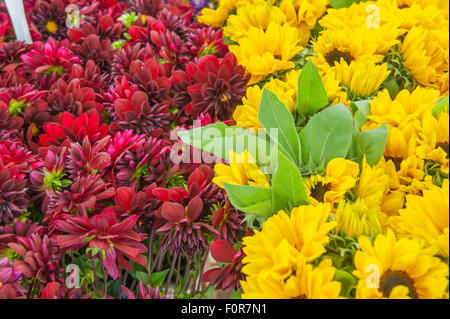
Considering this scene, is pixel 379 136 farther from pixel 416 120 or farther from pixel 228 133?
pixel 228 133

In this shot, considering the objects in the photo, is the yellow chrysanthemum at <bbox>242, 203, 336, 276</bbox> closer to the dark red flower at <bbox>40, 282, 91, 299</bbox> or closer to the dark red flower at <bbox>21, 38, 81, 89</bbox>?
the dark red flower at <bbox>40, 282, 91, 299</bbox>

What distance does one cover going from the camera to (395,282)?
1.28ft

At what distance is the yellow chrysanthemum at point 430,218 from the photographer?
0.40 meters

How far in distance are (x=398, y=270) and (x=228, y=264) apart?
203 millimetres

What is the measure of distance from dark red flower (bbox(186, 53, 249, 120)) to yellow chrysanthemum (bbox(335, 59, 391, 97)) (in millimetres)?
157

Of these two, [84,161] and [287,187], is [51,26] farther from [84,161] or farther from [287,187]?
[287,187]

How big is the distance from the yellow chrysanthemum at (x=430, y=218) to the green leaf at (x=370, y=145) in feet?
0.28

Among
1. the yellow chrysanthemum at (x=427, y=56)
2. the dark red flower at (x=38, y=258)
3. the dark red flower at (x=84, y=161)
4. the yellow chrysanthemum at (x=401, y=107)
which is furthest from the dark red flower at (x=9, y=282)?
the yellow chrysanthemum at (x=427, y=56)

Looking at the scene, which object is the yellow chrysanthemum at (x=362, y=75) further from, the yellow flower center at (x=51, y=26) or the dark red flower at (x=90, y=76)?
the yellow flower center at (x=51, y=26)

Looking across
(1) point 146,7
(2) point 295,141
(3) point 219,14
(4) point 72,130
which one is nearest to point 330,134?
(2) point 295,141

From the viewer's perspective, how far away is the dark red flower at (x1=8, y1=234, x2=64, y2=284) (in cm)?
49

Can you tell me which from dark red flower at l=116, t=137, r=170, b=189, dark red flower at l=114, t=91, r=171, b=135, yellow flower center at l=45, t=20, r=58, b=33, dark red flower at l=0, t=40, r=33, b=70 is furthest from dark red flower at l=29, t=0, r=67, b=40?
dark red flower at l=116, t=137, r=170, b=189

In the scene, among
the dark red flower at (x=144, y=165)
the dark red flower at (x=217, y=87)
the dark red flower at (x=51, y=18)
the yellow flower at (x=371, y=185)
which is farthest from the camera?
the dark red flower at (x=51, y=18)

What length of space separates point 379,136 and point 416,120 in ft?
0.22
